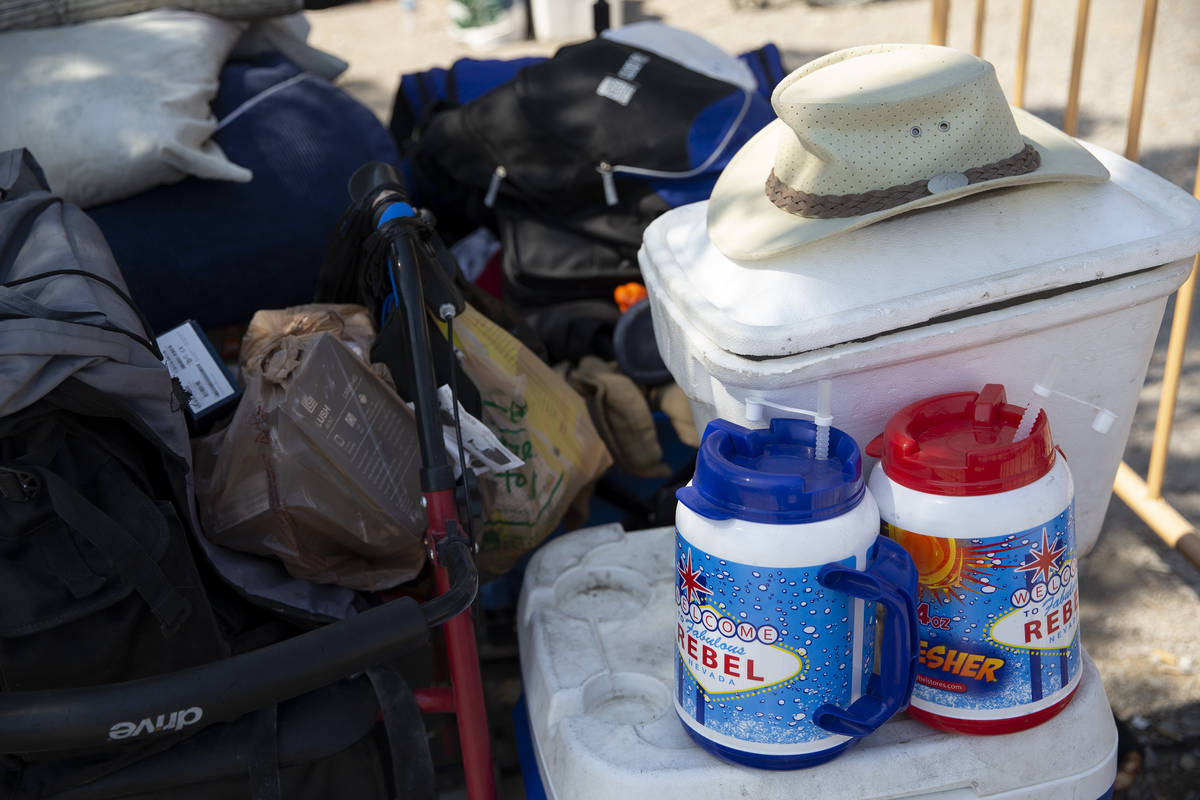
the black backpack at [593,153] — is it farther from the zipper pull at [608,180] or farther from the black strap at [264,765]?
the black strap at [264,765]

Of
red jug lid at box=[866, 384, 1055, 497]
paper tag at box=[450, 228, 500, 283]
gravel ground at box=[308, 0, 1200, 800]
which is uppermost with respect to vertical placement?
red jug lid at box=[866, 384, 1055, 497]

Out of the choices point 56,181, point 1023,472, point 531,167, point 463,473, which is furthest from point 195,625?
point 531,167

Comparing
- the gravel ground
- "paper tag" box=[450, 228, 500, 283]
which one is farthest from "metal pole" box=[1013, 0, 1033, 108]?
"paper tag" box=[450, 228, 500, 283]

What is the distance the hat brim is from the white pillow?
43.2 inches

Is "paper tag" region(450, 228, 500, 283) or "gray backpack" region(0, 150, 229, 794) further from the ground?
"gray backpack" region(0, 150, 229, 794)

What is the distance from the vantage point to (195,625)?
50.1 inches

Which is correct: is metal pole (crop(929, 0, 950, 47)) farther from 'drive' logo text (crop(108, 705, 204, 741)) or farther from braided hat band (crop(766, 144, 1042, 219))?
'drive' logo text (crop(108, 705, 204, 741))

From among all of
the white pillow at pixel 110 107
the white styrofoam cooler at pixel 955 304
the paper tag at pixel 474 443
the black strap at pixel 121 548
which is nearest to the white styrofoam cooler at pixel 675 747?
the paper tag at pixel 474 443

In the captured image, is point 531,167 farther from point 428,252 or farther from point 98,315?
point 98,315

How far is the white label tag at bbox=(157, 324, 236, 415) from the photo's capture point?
5.27ft

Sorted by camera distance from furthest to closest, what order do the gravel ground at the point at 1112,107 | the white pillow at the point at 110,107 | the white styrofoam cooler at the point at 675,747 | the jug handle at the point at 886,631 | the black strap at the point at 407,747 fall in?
the white pillow at the point at 110,107 → the gravel ground at the point at 1112,107 → the black strap at the point at 407,747 → the white styrofoam cooler at the point at 675,747 → the jug handle at the point at 886,631

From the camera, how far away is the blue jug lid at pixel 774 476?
3.47ft

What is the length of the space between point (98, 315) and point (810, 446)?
2.60ft

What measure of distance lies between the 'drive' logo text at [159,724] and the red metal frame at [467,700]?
1.14ft
